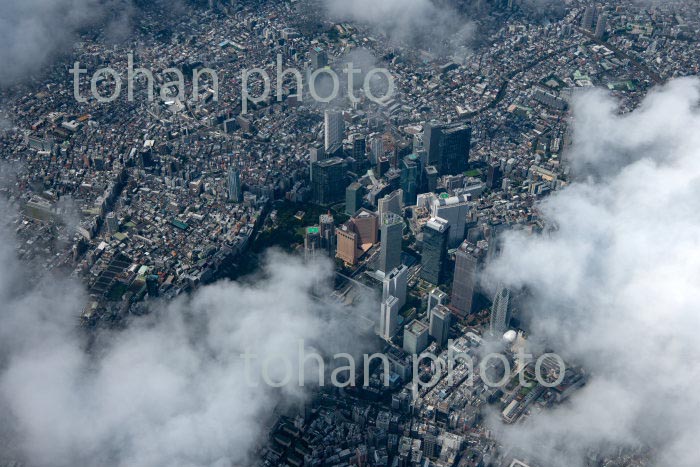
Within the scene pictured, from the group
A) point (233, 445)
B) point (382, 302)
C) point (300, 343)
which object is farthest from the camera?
point (382, 302)

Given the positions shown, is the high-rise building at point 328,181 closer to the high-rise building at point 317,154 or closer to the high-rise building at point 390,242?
the high-rise building at point 317,154

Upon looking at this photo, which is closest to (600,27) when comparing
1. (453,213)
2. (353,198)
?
(453,213)

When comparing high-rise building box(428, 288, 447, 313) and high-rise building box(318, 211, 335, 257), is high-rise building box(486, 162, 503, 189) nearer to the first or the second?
high-rise building box(318, 211, 335, 257)

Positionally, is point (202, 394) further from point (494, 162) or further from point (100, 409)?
point (494, 162)

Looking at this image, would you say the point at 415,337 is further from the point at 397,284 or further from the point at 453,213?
the point at 453,213

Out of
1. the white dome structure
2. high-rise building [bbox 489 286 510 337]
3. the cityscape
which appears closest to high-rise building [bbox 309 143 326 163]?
the cityscape

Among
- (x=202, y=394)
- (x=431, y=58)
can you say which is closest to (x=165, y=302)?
(x=202, y=394)
